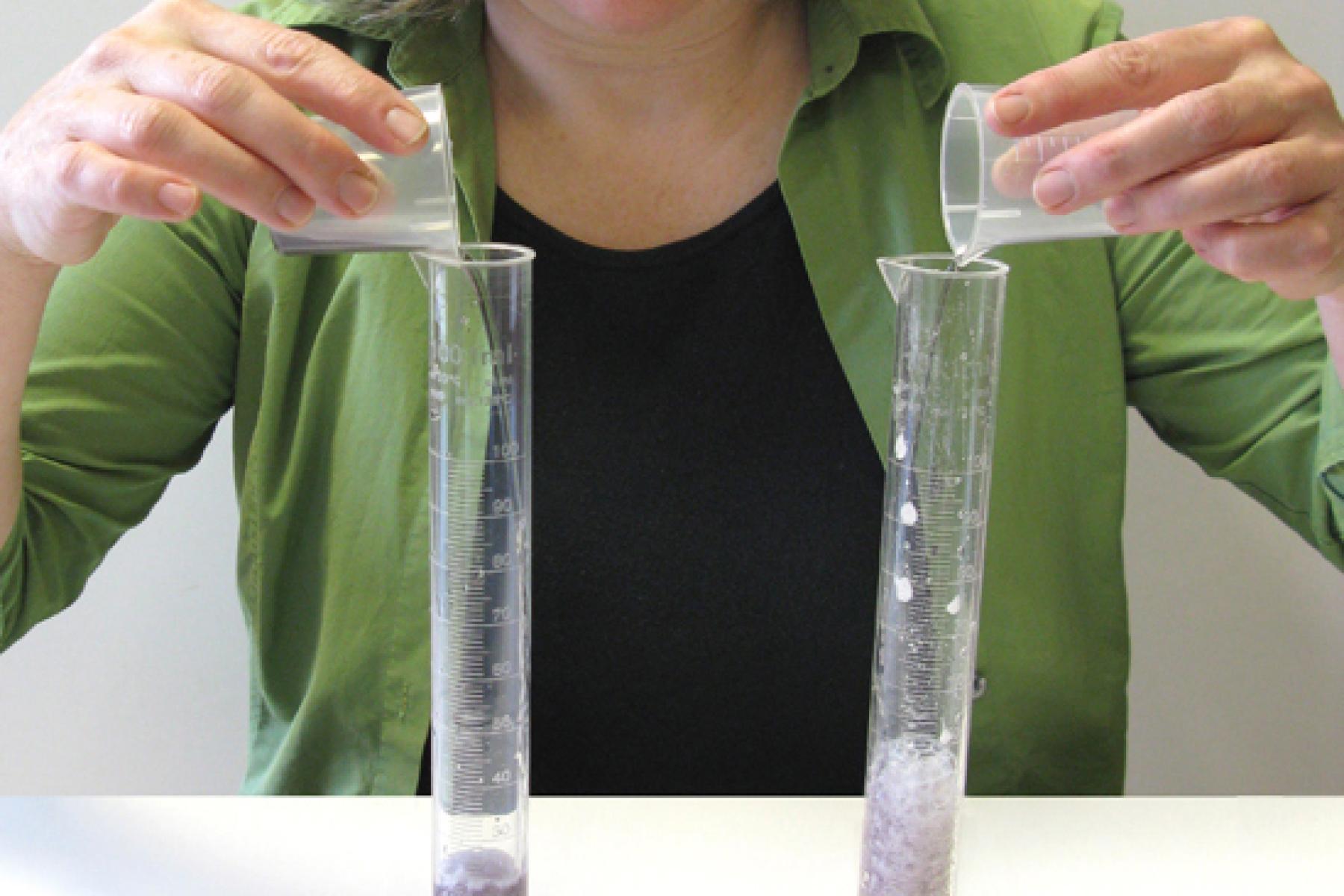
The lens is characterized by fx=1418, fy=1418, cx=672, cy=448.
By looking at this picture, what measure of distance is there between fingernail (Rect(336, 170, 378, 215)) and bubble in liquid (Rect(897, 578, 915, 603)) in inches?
11.4

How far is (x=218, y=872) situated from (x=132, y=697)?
0.75m

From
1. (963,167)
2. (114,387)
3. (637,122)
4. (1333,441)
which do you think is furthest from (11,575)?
(1333,441)

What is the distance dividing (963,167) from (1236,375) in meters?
0.40

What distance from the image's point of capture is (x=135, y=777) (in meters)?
1.43

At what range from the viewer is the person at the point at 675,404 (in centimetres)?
93

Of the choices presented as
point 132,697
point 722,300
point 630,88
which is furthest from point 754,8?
point 132,697

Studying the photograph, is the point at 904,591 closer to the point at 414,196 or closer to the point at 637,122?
the point at 414,196

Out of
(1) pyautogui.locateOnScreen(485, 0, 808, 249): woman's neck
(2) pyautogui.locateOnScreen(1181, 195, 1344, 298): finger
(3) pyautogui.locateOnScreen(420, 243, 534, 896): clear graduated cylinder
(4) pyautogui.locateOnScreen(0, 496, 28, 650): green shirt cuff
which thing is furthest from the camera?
(1) pyautogui.locateOnScreen(485, 0, 808, 249): woman's neck

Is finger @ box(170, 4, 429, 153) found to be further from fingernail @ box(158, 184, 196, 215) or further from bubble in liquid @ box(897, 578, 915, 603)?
bubble in liquid @ box(897, 578, 915, 603)

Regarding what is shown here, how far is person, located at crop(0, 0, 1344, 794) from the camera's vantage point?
3.06 ft

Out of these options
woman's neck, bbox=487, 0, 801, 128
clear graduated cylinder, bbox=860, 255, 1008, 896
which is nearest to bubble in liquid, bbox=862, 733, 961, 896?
clear graduated cylinder, bbox=860, 255, 1008, 896

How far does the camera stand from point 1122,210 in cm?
67

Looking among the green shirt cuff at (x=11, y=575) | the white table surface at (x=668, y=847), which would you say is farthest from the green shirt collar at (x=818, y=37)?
the white table surface at (x=668, y=847)

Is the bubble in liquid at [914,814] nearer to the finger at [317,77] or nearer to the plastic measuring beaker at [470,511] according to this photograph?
the plastic measuring beaker at [470,511]
